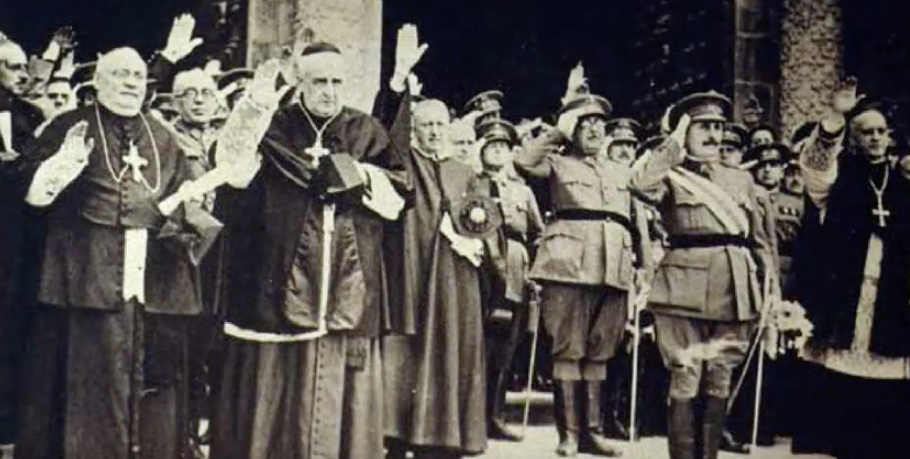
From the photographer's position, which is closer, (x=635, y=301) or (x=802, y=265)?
(x=802, y=265)

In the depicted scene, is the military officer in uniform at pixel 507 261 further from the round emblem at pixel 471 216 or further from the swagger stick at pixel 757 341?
the swagger stick at pixel 757 341

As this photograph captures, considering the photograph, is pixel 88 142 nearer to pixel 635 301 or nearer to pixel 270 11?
pixel 270 11

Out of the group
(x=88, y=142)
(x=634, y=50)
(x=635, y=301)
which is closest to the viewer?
(x=88, y=142)

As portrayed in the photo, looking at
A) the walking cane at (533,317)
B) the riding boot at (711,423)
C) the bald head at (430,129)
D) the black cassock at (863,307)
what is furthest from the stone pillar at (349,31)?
the black cassock at (863,307)

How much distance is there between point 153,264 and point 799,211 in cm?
400

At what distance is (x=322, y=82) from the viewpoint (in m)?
6.52

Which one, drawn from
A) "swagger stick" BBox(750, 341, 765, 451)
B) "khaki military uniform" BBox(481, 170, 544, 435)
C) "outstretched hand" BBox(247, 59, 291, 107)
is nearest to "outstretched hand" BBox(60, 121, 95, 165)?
"outstretched hand" BBox(247, 59, 291, 107)

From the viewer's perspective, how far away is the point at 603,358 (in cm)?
788

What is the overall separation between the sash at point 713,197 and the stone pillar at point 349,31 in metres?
1.75

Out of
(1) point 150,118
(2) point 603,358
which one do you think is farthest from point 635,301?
(1) point 150,118

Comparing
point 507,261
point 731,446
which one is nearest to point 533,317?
point 507,261

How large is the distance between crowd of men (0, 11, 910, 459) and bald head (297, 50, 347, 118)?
0.01 m

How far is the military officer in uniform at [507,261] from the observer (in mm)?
8102

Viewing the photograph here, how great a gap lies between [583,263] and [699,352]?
2.98ft
